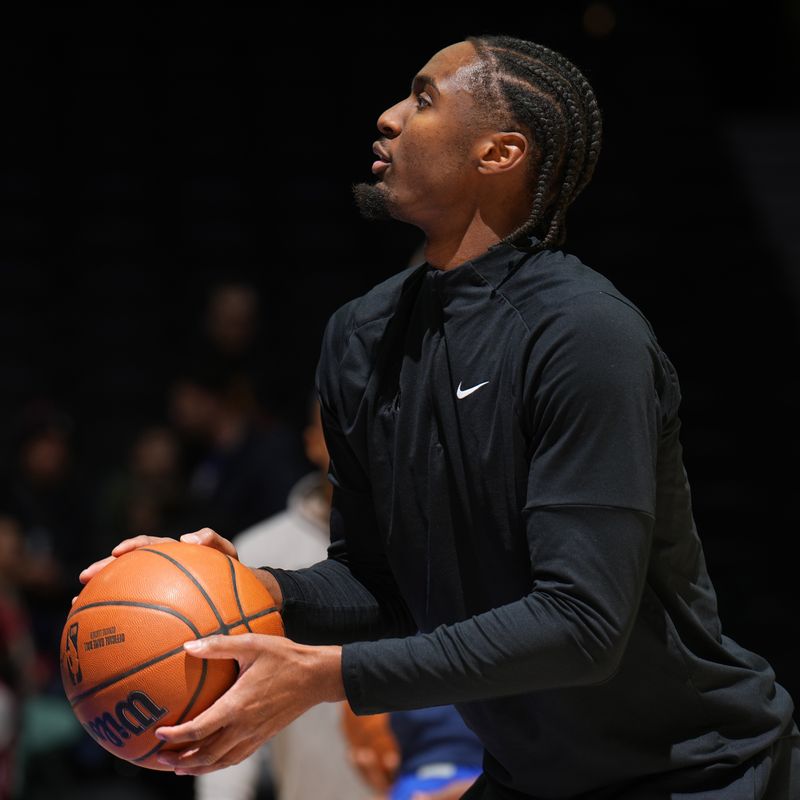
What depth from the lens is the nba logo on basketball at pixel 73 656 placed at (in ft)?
7.70

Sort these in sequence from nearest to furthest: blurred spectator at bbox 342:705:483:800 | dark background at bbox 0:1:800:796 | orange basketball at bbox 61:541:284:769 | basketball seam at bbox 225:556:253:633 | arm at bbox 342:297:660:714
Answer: arm at bbox 342:297:660:714
orange basketball at bbox 61:541:284:769
basketball seam at bbox 225:556:253:633
blurred spectator at bbox 342:705:483:800
dark background at bbox 0:1:800:796

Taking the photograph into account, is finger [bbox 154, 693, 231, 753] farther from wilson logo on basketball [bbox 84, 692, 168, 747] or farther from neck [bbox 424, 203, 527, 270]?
neck [bbox 424, 203, 527, 270]

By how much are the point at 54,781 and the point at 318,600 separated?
4901 mm

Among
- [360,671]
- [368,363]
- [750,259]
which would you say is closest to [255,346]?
[750,259]

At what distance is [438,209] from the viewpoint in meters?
2.49

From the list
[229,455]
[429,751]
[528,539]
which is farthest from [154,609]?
[229,455]

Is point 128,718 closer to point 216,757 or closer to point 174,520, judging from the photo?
point 216,757

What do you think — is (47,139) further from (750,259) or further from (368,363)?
(368,363)

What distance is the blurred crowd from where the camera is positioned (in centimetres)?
426

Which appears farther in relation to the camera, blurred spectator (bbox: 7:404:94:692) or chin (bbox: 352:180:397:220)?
blurred spectator (bbox: 7:404:94:692)

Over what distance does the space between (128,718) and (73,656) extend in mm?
163

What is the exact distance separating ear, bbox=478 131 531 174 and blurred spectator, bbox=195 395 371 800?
1.67 m

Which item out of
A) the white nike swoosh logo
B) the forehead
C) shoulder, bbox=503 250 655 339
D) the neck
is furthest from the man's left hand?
the forehead

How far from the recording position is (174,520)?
6.17 metres
